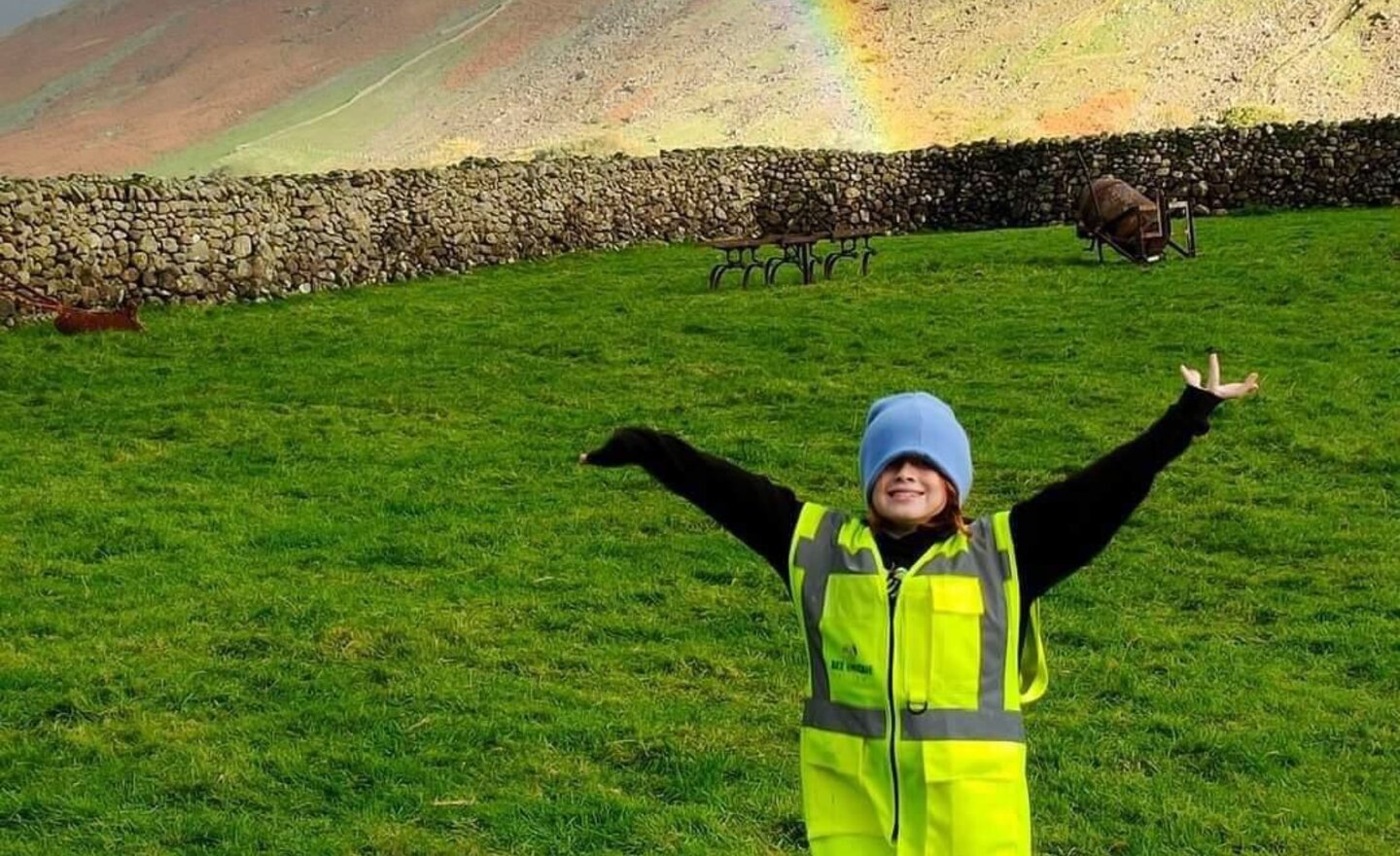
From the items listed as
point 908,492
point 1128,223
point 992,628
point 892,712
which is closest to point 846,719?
point 892,712

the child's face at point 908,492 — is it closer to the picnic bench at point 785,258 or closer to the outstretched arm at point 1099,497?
the outstretched arm at point 1099,497

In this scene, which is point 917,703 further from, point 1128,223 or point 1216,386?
point 1128,223

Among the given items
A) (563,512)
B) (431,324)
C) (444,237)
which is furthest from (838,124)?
(563,512)

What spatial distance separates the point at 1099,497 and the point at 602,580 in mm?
5140

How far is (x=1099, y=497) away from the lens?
3088 millimetres

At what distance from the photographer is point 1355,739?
581 centimetres

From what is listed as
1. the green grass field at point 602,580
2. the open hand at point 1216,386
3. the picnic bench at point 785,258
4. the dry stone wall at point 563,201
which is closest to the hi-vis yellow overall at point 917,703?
the open hand at point 1216,386

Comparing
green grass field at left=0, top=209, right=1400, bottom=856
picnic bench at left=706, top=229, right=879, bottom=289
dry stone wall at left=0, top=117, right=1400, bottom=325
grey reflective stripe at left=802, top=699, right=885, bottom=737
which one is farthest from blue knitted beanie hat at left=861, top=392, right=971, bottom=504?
picnic bench at left=706, top=229, right=879, bottom=289

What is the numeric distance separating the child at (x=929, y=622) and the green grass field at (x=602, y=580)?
1969 mm

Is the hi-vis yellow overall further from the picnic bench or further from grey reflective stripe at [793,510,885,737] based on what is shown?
the picnic bench

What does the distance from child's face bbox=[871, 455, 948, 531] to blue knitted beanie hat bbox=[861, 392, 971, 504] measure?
0.02m

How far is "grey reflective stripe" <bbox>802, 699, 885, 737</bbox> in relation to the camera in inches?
118

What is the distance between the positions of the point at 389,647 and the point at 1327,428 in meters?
6.94

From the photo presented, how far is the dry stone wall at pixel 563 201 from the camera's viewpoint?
61.2 ft
